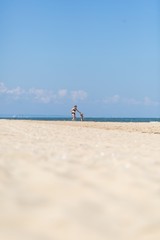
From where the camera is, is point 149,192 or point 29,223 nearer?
point 29,223

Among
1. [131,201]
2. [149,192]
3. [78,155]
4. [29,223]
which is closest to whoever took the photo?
[29,223]

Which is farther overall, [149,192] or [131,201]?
[149,192]

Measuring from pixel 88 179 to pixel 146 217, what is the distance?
890mm

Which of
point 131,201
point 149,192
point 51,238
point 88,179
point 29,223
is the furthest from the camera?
point 88,179

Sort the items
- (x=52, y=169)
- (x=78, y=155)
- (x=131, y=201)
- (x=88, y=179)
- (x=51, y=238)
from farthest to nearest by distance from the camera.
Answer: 1. (x=78, y=155)
2. (x=52, y=169)
3. (x=88, y=179)
4. (x=131, y=201)
5. (x=51, y=238)

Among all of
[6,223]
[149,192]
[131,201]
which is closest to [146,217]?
[131,201]

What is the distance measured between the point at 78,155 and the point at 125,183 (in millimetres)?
1401

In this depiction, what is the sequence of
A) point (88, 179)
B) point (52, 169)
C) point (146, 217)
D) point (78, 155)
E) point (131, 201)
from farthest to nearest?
point (78, 155) → point (52, 169) → point (88, 179) → point (131, 201) → point (146, 217)

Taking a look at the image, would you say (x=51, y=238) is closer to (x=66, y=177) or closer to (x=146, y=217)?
(x=146, y=217)

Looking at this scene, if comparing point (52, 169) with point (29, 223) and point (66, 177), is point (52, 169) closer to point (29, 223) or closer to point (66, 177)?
point (66, 177)

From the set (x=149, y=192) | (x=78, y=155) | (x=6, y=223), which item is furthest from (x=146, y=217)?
(x=78, y=155)

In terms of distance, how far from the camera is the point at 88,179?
12.0 ft

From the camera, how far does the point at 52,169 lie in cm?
394

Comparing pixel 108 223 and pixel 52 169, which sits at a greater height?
pixel 52 169
